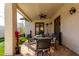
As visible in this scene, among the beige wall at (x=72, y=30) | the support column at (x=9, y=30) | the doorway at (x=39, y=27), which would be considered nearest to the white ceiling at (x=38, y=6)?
the beige wall at (x=72, y=30)

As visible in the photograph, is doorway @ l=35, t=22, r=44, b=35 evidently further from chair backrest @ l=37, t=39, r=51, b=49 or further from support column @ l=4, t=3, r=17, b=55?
chair backrest @ l=37, t=39, r=51, b=49

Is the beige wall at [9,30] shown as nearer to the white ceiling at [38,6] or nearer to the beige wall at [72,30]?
the white ceiling at [38,6]

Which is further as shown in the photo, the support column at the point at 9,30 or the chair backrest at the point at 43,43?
the support column at the point at 9,30

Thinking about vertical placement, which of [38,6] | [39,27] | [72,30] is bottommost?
[72,30]

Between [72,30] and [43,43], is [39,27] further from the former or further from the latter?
[43,43]

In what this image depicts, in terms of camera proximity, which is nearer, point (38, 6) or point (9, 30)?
point (9, 30)

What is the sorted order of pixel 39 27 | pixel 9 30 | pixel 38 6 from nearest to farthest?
pixel 9 30, pixel 38 6, pixel 39 27

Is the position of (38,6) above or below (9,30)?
above

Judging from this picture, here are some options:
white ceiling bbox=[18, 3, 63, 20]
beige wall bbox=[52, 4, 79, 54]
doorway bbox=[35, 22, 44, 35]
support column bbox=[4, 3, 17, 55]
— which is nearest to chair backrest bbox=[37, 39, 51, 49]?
support column bbox=[4, 3, 17, 55]

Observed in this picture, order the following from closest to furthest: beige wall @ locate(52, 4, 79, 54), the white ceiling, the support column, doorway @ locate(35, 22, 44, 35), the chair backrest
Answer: the chair backrest < the support column < beige wall @ locate(52, 4, 79, 54) < the white ceiling < doorway @ locate(35, 22, 44, 35)

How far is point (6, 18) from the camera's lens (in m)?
5.93

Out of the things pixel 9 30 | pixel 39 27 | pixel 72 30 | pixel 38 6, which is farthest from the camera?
pixel 39 27

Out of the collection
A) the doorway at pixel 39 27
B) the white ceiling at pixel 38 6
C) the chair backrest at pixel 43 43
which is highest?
the white ceiling at pixel 38 6

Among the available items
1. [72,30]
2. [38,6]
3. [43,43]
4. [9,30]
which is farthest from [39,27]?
[43,43]
